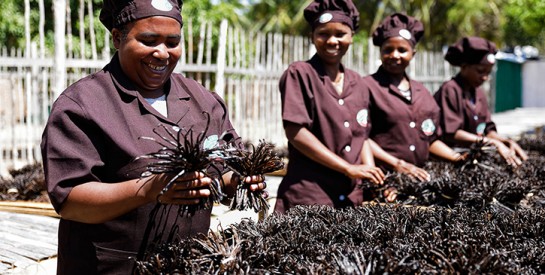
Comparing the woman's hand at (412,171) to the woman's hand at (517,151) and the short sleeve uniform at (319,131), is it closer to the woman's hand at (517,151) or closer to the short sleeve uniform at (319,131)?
the short sleeve uniform at (319,131)

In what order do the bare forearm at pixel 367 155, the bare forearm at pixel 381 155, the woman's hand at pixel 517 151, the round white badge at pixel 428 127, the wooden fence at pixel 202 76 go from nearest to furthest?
the bare forearm at pixel 367 155
the bare forearm at pixel 381 155
the round white badge at pixel 428 127
the woman's hand at pixel 517 151
the wooden fence at pixel 202 76

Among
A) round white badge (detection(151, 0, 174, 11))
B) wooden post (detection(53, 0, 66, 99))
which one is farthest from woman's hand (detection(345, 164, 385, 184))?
wooden post (detection(53, 0, 66, 99))

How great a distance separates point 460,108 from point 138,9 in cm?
322

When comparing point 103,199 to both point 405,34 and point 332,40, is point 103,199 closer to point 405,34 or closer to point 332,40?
point 332,40

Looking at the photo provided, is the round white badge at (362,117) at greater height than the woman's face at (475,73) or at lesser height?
lesser

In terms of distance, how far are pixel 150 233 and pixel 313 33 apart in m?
1.81

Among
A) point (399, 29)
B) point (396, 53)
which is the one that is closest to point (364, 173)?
point (396, 53)

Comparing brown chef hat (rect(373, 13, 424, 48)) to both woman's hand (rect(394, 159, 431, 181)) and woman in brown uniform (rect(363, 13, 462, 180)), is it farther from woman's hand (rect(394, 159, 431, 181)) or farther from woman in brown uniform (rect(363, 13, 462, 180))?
woman's hand (rect(394, 159, 431, 181))

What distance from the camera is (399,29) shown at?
3836 mm

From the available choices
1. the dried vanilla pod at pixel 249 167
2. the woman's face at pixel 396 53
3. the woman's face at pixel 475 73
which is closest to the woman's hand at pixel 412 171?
the woman's face at pixel 396 53

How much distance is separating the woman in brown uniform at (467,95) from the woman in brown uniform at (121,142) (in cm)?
278

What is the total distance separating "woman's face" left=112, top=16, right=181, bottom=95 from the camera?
76.0 inches

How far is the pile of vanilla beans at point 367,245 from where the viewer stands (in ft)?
5.40

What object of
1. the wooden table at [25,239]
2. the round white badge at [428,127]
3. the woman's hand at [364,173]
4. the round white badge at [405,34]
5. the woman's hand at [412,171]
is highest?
the round white badge at [405,34]
